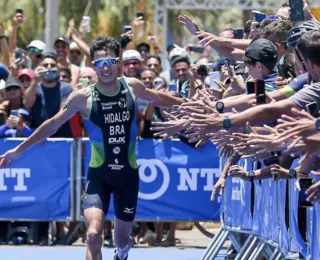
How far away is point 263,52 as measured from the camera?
8852mm

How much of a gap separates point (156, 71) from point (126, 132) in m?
5.73

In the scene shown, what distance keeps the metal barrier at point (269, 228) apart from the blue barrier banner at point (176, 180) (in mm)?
2119

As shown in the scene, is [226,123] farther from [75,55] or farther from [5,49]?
[75,55]

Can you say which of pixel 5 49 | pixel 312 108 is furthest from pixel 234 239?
pixel 5 49

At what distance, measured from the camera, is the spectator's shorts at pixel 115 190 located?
1042 centimetres

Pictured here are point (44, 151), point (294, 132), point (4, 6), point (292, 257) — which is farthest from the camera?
point (4, 6)

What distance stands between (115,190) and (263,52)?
8.61 ft

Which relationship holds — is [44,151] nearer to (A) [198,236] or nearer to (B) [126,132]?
(A) [198,236]

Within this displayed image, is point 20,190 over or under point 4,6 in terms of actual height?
under

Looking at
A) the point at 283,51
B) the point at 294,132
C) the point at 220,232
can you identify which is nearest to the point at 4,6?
the point at 220,232

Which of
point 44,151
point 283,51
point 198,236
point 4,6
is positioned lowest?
point 198,236

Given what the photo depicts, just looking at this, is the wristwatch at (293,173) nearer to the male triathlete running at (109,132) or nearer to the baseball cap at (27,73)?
the male triathlete running at (109,132)

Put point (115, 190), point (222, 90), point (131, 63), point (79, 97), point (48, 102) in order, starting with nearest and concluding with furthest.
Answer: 1. point (222, 90)
2. point (79, 97)
3. point (115, 190)
4. point (48, 102)
5. point (131, 63)

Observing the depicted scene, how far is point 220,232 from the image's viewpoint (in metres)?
12.7
